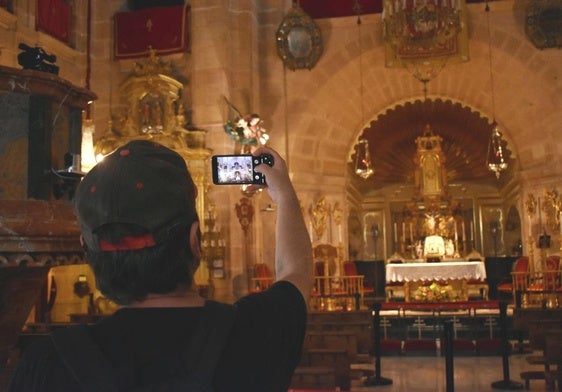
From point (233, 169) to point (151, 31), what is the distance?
1479 centimetres

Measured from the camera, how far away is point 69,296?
1460 cm

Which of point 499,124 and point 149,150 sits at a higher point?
point 499,124

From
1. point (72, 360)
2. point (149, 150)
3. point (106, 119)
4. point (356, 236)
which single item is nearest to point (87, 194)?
point (149, 150)

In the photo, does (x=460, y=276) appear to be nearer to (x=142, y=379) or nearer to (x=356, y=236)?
(x=356, y=236)

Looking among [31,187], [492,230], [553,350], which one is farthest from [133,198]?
[492,230]

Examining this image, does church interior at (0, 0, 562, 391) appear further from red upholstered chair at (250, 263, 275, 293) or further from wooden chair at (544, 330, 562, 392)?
wooden chair at (544, 330, 562, 392)

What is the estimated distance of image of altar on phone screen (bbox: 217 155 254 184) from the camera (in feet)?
6.16

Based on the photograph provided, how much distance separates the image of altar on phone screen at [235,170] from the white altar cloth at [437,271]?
13.6 m

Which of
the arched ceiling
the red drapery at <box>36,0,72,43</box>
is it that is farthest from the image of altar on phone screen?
the arched ceiling

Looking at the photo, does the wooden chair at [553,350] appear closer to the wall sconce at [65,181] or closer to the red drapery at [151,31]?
the wall sconce at [65,181]

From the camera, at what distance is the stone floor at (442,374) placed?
850 cm

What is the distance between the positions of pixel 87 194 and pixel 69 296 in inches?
556

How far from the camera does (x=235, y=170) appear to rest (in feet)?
6.38

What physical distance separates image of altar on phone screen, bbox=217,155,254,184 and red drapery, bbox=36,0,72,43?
1306 centimetres
